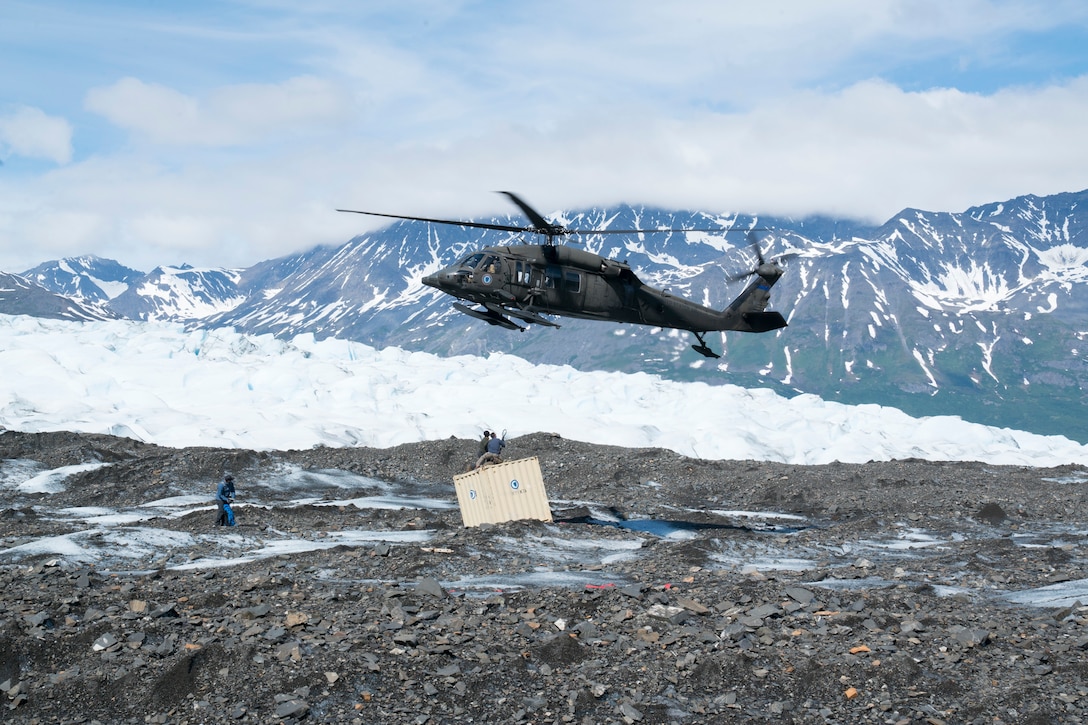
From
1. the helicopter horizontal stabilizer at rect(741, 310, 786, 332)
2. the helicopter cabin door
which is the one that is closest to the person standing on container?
the helicopter cabin door

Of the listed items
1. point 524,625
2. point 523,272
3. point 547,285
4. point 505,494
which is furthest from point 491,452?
point 524,625

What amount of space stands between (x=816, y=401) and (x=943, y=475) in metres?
53.8

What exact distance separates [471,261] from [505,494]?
638cm

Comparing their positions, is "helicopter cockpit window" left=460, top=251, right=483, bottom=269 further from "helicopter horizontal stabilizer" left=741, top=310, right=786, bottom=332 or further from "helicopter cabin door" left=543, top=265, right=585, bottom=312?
"helicopter horizontal stabilizer" left=741, top=310, right=786, bottom=332

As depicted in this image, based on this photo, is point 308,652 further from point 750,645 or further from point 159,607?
point 750,645

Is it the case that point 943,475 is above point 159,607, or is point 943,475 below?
below

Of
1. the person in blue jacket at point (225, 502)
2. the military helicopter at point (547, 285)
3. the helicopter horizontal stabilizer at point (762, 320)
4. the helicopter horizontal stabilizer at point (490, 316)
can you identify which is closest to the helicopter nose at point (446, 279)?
the military helicopter at point (547, 285)

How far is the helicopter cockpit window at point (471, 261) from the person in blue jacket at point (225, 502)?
27.6 ft

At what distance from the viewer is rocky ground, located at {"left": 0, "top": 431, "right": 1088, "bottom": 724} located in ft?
41.8

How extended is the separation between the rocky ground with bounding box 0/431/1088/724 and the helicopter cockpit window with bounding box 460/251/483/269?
6.99 metres

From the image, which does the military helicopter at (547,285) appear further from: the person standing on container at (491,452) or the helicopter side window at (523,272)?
the person standing on container at (491,452)

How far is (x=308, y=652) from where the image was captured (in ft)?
45.1

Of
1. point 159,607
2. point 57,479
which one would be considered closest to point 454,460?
point 57,479

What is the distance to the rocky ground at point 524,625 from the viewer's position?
12.7 metres
